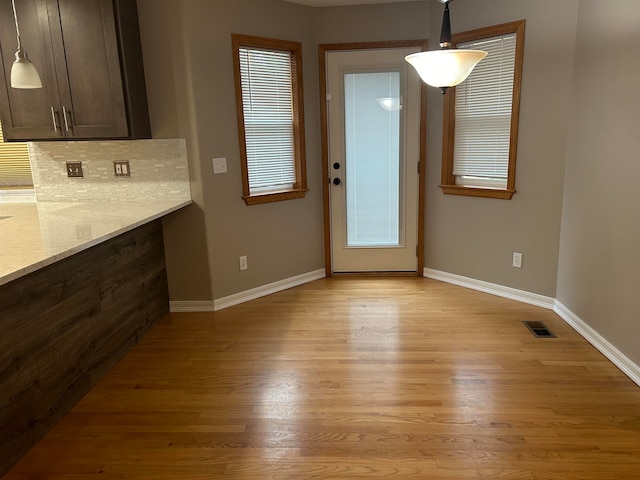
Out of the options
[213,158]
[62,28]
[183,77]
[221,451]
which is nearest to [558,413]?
[221,451]

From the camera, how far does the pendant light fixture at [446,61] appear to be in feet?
5.64

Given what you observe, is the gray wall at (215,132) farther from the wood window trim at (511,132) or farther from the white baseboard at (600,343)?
the white baseboard at (600,343)

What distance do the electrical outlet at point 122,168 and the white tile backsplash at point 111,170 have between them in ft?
0.08

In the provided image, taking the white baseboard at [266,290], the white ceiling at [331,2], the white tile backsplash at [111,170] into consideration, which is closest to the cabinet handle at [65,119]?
the white tile backsplash at [111,170]

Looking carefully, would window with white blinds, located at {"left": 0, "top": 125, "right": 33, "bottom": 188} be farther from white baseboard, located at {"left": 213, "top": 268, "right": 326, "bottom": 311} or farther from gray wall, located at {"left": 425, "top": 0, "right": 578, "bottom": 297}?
gray wall, located at {"left": 425, "top": 0, "right": 578, "bottom": 297}

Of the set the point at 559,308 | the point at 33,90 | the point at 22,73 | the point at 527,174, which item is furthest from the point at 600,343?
the point at 33,90

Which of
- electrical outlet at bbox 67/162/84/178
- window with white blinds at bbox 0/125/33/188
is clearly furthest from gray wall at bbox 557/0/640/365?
window with white blinds at bbox 0/125/33/188

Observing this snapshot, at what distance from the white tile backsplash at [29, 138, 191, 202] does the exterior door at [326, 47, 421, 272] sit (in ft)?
4.70

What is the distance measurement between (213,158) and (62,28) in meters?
1.25

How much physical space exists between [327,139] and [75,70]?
2.02 meters

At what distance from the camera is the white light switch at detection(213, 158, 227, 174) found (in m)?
3.48

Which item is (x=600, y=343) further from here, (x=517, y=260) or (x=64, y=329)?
(x=64, y=329)

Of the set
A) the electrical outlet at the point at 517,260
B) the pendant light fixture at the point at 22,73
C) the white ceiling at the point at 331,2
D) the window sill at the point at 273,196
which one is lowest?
the electrical outlet at the point at 517,260

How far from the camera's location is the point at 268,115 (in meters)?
3.80
